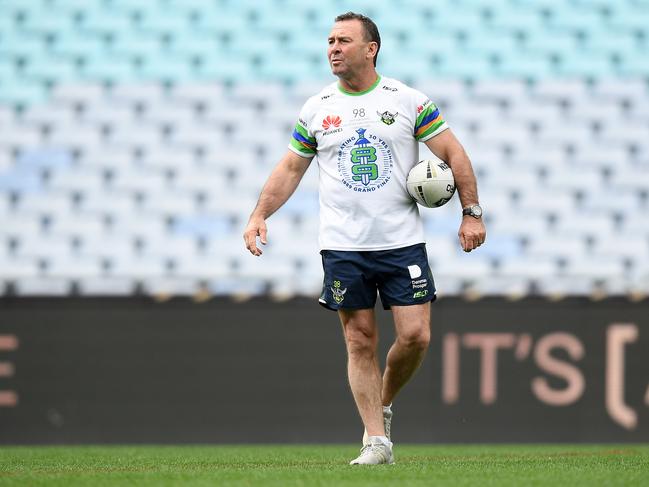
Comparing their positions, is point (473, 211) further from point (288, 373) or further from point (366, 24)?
point (288, 373)

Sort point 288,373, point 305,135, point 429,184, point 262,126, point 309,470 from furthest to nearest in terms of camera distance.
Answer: point 262,126
point 288,373
point 305,135
point 429,184
point 309,470

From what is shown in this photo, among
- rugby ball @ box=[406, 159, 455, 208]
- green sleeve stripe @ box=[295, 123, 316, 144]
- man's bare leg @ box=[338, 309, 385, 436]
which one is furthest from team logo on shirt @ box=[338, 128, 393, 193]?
man's bare leg @ box=[338, 309, 385, 436]

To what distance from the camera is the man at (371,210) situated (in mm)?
4598

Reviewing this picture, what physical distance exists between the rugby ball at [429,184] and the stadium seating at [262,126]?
4041 mm

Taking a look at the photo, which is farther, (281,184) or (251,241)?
(281,184)

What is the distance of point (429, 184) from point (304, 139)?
1.96 feet

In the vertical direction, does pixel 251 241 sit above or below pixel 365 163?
below

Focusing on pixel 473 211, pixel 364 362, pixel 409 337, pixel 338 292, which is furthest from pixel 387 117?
pixel 364 362

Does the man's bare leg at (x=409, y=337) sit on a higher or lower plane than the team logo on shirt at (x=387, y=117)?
lower

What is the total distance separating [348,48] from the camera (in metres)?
4.62

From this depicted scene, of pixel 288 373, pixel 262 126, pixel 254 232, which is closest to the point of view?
pixel 254 232

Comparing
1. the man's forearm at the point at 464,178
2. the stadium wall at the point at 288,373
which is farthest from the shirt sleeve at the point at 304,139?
the stadium wall at the point at 288,373

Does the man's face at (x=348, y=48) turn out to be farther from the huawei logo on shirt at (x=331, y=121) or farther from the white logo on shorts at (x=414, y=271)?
the white logo on shorts at (x=414, y=271)

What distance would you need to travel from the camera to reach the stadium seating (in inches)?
368
